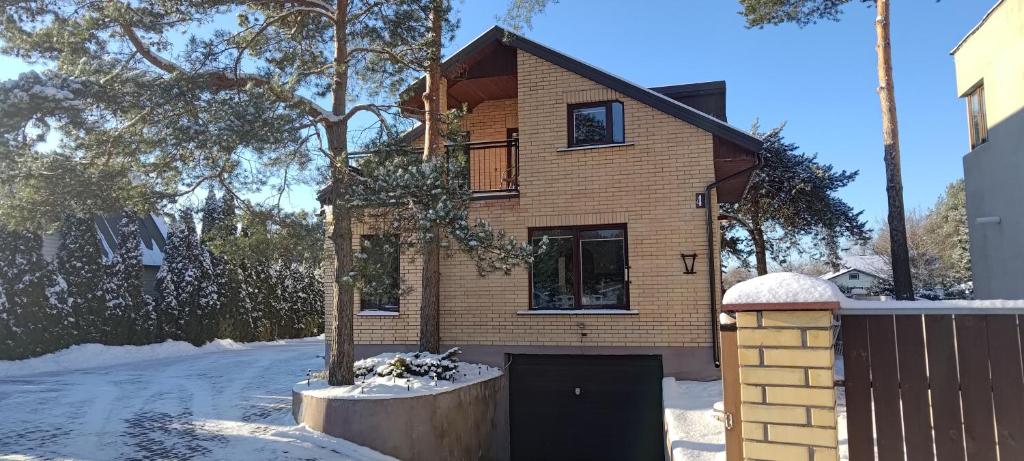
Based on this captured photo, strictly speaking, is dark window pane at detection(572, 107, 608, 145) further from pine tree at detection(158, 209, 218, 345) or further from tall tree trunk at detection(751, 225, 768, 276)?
pine tree at detection(158, 209, 218, 345)

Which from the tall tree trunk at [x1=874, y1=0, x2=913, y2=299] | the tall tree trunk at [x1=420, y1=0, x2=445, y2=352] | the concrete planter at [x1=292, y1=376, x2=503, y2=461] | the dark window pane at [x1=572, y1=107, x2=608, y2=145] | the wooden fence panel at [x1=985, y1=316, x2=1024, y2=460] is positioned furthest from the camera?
the tall tree trunk at [x1=874, y1=0, x2=913, y2=299]

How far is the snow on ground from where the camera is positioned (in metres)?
4.53

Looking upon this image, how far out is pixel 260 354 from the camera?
17984mm

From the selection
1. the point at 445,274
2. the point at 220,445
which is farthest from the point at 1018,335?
the point at 445,274

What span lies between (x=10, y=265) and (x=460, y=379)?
13966 millimetres

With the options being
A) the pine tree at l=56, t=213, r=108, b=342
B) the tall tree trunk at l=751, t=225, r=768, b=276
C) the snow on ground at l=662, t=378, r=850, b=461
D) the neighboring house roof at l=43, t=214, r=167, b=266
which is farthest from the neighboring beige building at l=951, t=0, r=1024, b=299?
the neighboring house roof at l=43, t=214, r=167, b=266

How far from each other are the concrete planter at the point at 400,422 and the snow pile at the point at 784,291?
5392 millimetres

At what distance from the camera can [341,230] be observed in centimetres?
779

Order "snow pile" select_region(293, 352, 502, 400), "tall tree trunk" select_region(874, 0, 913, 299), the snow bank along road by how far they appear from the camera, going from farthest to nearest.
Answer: "tall tree trunk" select_region(874, 0, 913, 299), "snow pile" select_region(293, 352, 502, 400), the snow bank along road

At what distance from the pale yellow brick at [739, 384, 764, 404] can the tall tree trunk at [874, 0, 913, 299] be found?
1017cm

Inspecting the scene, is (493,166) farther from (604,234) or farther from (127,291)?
(127,291)

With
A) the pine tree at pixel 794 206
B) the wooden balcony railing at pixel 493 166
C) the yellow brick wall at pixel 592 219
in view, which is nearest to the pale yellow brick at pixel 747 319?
the yellow brick wall at pixel 592 219

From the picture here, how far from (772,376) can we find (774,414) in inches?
6.2

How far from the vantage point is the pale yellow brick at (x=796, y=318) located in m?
2.38
